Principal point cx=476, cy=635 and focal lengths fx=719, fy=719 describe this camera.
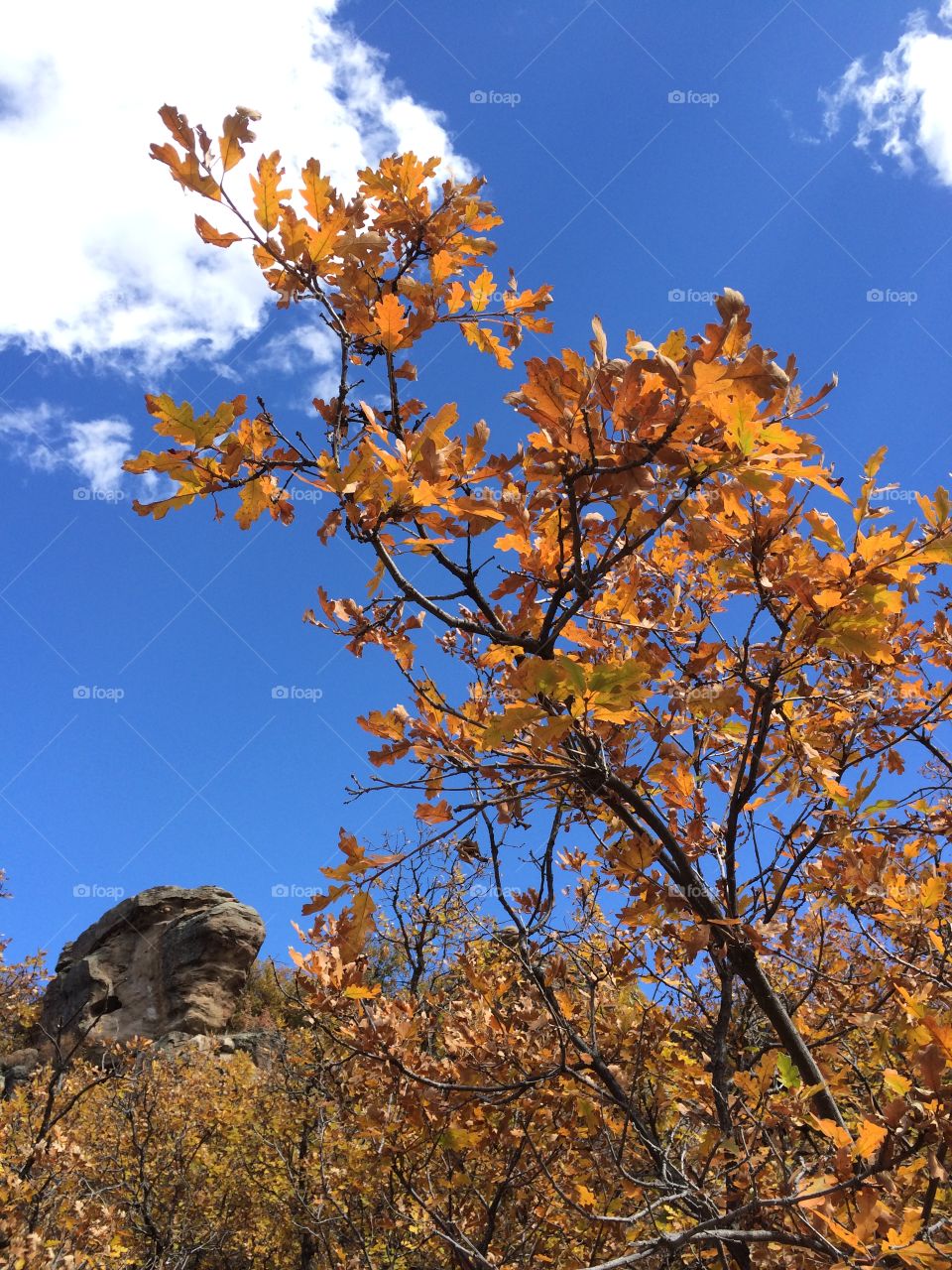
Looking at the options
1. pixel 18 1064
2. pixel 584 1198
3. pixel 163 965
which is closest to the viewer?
pixel 584 1198

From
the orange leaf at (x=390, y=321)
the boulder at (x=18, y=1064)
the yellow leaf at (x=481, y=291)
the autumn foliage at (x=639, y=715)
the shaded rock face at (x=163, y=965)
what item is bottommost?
the autumn foliage at (x=639, y=715)

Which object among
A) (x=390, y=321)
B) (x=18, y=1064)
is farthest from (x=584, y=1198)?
(x=18, y=1064)

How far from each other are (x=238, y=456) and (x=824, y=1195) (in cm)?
171

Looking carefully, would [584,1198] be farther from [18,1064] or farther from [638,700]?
[18,1064]

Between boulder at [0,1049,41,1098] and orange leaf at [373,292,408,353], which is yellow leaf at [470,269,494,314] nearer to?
orange leaf at [373,292,408,353]

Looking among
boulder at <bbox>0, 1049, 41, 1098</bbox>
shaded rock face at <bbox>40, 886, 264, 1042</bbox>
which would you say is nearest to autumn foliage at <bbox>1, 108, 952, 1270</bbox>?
shaded rock face at <bbox>40, 886, 264, 1042</bbox>

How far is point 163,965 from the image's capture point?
66.6 feet

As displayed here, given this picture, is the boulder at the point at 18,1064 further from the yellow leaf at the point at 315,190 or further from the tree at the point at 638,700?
the yellow leaf at the point at 315,190

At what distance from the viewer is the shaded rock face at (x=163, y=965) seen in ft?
63.5

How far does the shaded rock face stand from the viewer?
63.5ft

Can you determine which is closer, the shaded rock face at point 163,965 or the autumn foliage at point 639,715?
the autumn foliage at point 639,715

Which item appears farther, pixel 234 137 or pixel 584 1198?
pixel 584 1198

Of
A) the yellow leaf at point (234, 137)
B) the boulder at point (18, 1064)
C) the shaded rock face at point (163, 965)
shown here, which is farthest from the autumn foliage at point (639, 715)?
the boulder at point (18, 1064)

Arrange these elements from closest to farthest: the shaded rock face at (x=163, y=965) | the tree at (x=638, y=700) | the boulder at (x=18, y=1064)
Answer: the tree at (x=638, y=700) → the boulder at (x=18, y=1064) → the shaded rock face at (x=163, y=965)
